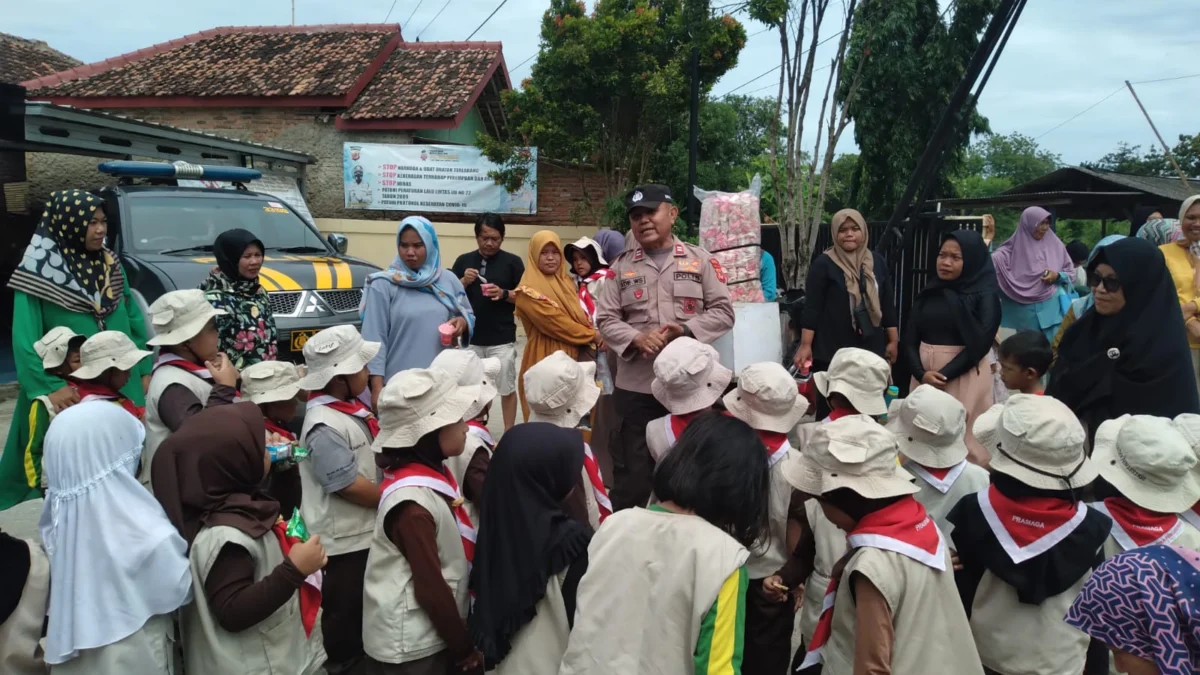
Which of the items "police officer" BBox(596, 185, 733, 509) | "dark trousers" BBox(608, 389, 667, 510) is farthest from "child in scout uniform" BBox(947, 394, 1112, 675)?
"police officer" BBox(596, 185, 733, 509)

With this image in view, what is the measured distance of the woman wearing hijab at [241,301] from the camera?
416 centimetres

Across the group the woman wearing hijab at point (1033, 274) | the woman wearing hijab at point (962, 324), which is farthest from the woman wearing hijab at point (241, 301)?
the woman wearing hijab at point (1033, 274)

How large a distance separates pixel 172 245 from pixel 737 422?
6.01 meters

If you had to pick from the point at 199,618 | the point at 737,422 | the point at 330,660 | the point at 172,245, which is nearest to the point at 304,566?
the point at 199,618

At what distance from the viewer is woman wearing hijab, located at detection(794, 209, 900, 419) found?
15.3 ft

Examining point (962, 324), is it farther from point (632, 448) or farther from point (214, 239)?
point (214, 239)

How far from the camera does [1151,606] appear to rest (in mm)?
1326

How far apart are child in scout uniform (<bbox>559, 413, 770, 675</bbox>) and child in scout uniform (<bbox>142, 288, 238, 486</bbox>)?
1941mm

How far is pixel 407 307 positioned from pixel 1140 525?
3468 mm

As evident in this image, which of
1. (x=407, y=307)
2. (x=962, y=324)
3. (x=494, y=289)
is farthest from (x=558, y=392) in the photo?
(x=494, y=289)

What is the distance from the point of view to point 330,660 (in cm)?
291

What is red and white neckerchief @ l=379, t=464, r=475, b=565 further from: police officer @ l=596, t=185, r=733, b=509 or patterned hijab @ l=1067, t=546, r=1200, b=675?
patterned hijab @ l=1067, t=546, r=1200, b=675

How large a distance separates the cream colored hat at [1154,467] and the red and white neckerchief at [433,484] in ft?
6.37

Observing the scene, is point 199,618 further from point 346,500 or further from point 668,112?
point 668,112
